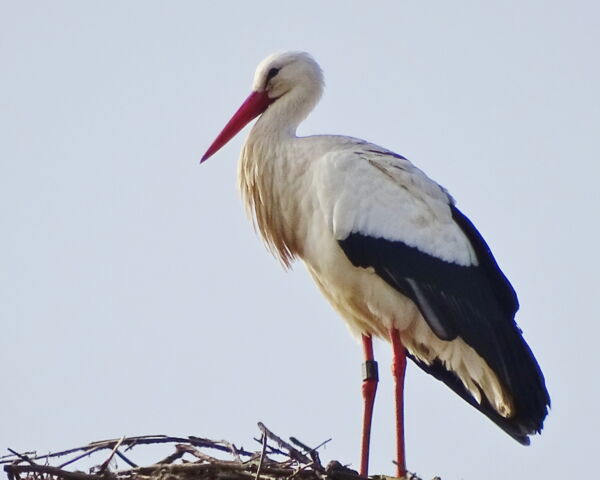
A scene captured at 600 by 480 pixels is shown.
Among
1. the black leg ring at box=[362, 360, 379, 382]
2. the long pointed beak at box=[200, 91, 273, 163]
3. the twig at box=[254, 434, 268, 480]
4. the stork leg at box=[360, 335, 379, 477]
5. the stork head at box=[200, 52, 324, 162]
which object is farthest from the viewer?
the long pointed beak at box=[200, 91, 273, 163]

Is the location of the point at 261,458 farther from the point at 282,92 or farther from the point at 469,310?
the point at 282,92

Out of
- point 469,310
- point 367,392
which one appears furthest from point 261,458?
point 469,310

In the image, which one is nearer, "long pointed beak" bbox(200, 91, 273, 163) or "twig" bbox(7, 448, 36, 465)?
"twig" bbox(7, 448, 36, 465)

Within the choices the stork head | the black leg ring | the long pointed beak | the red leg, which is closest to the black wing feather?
the red leg

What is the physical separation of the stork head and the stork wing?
59 cm

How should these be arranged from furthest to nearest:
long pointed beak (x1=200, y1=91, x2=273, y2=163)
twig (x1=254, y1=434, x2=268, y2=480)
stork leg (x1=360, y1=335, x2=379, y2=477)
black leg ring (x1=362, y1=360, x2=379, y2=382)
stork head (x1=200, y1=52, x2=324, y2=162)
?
1. long pointed beak (x1=200, y1=91, x2=273, y2=163)
2. stork head (x1=200, y1=52, x2=324, y2=162)
3. black leg ring (x1=362, y1=360, x2=379, y2=382)
4. stork leg (x1=360, y1=335, x2=379, y2=477)
5. twig (x1=254, y1=434, x2=268, y2=480)

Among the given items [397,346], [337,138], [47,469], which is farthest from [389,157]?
[47,469]

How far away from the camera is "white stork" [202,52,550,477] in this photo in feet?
25.9

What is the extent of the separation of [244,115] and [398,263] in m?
1.23

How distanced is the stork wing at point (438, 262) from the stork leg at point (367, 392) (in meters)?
0.46

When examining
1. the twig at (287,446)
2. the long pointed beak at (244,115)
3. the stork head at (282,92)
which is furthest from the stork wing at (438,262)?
the twig at (287,446)

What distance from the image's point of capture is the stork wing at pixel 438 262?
7.90m

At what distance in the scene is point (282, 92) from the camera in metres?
8.63

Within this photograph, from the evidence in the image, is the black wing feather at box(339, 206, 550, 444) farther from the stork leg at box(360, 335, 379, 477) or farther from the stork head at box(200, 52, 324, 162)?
the stork head at box(200, 52, 324, 162)
